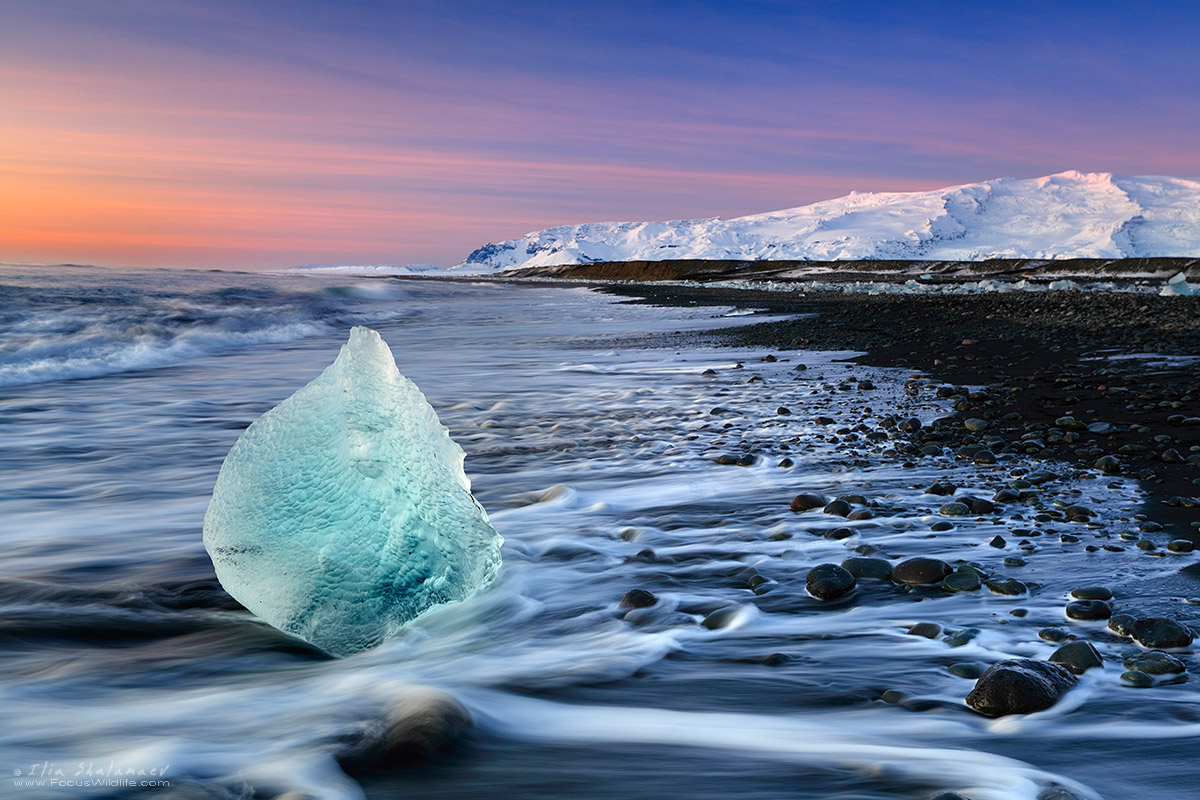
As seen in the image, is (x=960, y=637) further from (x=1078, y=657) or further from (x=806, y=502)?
(x=806, y=502)

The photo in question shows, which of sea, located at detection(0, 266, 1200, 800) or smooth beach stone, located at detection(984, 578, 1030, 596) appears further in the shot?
smooth beach stone, located at detection(984, 578, 1030, 596)

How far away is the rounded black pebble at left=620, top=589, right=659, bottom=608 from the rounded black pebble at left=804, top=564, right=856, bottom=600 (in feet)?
1.90

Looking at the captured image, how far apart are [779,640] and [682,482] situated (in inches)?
79.3

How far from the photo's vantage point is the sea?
6.66 feet

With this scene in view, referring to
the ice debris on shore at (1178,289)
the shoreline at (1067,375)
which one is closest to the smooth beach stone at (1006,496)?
the shoreline at (1067,375)

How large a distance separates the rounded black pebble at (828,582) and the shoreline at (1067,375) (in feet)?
3.75

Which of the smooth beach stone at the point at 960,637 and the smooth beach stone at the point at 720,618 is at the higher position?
the smooth beach stone at the point at 960,637

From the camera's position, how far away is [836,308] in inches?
780

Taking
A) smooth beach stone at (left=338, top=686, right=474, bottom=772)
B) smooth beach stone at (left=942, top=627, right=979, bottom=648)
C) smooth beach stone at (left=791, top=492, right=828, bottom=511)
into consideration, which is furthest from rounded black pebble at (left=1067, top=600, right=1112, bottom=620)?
smooth beach stone at (left=338, top=686, right=474, bottom=772)

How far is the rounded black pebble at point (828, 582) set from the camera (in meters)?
2.95

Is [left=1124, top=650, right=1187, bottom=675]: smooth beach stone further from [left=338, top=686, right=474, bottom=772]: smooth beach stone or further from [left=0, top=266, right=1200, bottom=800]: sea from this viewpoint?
[left=338, top=686, right=474, bottom=772]: smooth beach stone

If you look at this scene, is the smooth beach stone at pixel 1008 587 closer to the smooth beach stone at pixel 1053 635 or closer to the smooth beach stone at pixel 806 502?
the smooth beach stone at pixel 1053 635

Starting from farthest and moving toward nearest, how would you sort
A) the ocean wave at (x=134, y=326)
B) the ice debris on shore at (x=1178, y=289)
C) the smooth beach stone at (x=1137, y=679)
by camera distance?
the ice debris on shore at (x=1178, y=289)
the ocean wave at (x=134, y=326)
the smooth beach stone at (x=1137, y=679)

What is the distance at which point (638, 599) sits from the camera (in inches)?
116
